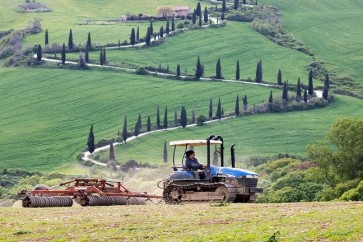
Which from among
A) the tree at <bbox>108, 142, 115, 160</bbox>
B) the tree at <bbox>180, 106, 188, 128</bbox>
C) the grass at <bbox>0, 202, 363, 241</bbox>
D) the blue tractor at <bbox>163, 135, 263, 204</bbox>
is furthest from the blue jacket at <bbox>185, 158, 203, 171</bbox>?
the tree at <bbox>180, 106, 188, 128</bbox>

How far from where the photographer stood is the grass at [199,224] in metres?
33.2

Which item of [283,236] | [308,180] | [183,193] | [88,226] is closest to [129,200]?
[183,193]

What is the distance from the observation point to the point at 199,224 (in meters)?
36.6

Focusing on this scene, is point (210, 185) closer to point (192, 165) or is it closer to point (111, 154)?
point (192, 165)

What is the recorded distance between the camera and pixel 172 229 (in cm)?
3588

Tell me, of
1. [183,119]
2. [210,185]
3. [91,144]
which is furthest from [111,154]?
[210,185]

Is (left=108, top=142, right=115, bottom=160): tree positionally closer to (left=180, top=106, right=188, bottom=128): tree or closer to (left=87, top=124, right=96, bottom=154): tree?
(left=87, top=124, right=96, bottom=154): tree

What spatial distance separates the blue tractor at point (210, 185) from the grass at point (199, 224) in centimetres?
671

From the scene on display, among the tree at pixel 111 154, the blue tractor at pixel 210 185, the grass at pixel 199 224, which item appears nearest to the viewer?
the grass at pixel 199 224

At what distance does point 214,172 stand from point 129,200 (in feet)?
14.7

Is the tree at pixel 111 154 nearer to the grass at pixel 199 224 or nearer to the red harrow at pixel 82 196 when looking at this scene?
the red harrow at pixel 82 196

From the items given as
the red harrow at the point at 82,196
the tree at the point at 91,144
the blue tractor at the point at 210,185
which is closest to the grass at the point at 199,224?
the red harrow at the point at 82,196

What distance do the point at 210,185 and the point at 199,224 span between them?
1362 cm

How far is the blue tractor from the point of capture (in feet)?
164
